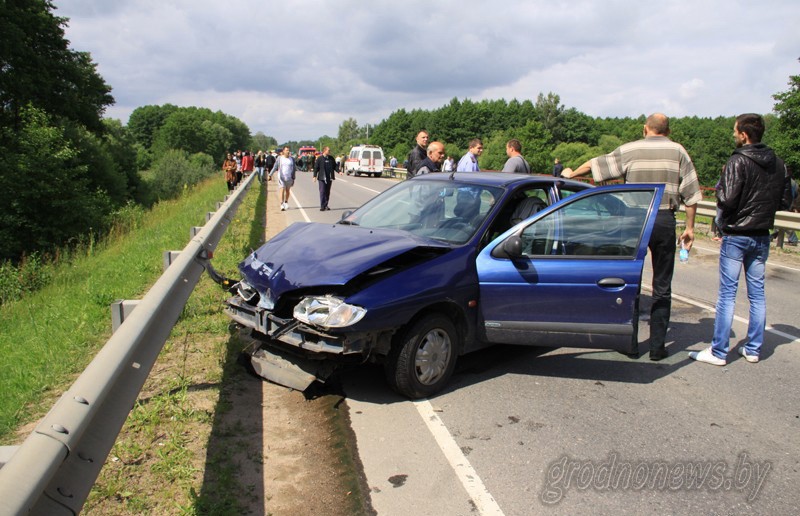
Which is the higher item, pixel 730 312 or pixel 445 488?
pixel 730 312

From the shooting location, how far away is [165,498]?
9.68ft

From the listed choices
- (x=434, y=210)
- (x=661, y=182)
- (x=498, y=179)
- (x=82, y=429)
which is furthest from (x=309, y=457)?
(x=661, y=182)

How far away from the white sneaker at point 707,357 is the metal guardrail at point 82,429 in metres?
4.56

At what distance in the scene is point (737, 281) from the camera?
524 cm

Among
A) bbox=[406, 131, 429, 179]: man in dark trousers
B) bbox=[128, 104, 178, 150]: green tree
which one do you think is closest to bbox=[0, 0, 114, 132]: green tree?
bbox=[406, 131, 429, 179]: man in dark trousers

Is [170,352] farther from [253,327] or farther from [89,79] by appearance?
[89,79]

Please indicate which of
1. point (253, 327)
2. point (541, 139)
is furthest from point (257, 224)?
point (541, 139)

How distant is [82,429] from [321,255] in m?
2.39

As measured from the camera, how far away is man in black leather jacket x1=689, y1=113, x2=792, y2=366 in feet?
16.8

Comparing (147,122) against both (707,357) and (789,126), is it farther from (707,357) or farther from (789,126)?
(707,357)

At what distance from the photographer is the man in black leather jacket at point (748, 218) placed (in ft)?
16.8

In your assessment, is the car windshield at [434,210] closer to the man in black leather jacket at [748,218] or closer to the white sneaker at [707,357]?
the man in black leather jacket at [748,218]

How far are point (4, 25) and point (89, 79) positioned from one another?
10.9 metres

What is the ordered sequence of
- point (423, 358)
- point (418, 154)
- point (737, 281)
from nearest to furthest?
1. point (423, 358)
2. point (737, 281)
3. point (418, 154)
